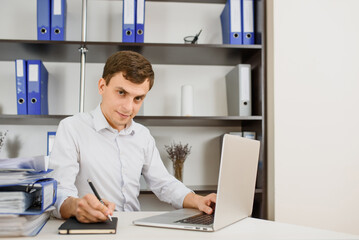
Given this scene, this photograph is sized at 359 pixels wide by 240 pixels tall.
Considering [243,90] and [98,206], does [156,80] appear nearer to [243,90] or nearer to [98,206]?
[243,90]

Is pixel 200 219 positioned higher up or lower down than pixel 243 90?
lower down

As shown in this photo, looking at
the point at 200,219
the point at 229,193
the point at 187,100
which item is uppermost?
the point at 187,100

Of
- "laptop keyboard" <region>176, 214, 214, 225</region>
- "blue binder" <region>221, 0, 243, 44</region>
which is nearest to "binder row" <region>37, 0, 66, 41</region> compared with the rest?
"blue binder" <region>221, 0, 243, 44</region>

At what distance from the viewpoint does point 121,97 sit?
1.49 m

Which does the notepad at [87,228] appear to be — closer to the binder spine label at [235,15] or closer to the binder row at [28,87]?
the binder row at [28,87]

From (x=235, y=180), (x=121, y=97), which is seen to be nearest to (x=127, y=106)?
(x=121, y=97)

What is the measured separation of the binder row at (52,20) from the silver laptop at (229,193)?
59.5 inches
